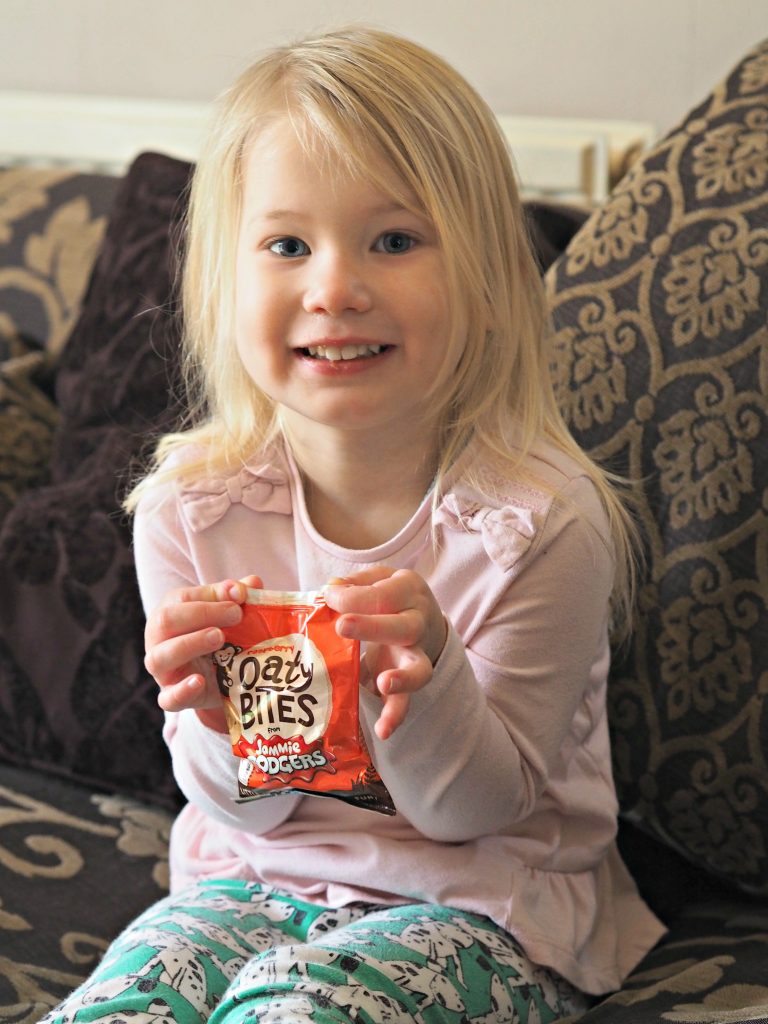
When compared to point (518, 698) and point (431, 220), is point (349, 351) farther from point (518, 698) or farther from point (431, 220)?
point (518, 698)

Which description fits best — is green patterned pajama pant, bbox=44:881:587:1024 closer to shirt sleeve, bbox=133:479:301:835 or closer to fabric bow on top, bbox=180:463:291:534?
shirt sleeve, bbox=133:479:301:835

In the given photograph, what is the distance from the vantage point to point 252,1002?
802 millimetres

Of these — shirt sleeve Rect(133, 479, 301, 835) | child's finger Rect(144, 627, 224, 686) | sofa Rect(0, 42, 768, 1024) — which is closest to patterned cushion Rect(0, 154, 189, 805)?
sofa Rect(0, 42, 768, 1024)

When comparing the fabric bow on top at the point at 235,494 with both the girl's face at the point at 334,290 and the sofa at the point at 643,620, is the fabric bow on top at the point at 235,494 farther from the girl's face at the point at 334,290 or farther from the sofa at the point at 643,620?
the sofa at the point at 643,620

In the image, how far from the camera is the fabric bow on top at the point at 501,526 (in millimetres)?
961

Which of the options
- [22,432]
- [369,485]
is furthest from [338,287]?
[22,432]

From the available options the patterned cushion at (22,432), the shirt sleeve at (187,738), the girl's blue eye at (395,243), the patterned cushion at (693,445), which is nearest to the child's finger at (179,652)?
the shirt sleeve at (187,738)

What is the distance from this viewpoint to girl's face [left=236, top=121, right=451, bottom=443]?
0.93 m

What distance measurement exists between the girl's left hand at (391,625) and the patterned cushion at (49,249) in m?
1.01

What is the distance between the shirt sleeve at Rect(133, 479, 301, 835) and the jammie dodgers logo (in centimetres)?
13

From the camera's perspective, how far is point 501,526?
97cm

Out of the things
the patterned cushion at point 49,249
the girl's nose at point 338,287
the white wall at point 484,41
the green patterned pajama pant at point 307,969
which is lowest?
the green patterned pajama pant at point 307,969

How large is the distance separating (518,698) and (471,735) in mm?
Result: 71

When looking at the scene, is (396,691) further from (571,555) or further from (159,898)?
(159,898)
